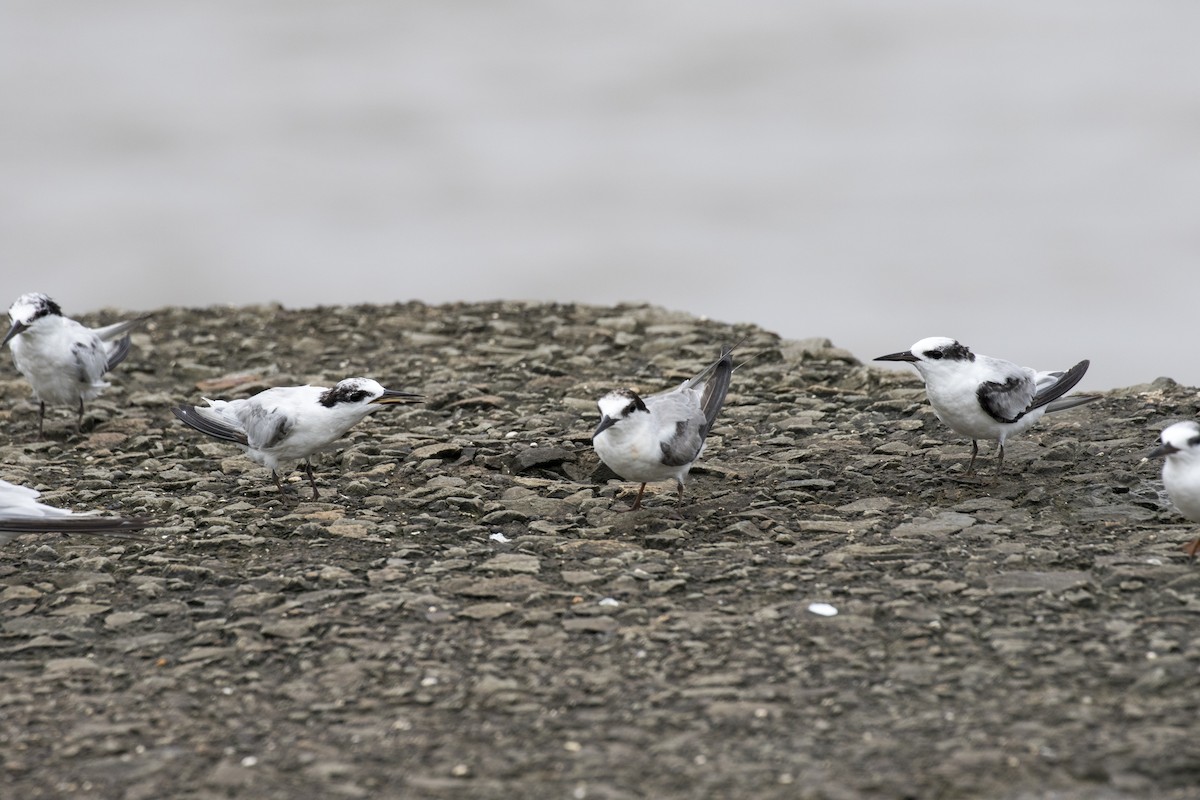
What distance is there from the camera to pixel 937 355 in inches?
263

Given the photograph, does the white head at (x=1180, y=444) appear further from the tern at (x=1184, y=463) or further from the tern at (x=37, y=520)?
the tern at (x=37, y=520)

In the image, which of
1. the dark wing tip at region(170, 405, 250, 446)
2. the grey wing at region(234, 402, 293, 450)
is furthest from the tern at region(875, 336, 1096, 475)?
the dark wing tip at region(170, 405, 250, 446)

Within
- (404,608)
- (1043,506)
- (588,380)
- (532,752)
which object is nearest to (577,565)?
(404,608)

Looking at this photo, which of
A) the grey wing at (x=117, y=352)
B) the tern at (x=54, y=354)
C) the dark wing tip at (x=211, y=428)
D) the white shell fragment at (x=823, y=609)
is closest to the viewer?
the white shell fragment at (x=823, y=609)

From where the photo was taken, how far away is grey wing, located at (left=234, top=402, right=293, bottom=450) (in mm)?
6688

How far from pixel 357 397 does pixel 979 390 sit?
308cm

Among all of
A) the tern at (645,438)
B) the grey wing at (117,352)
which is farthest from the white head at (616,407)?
the grey wing at (117,352)

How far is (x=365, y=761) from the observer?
4109 mm

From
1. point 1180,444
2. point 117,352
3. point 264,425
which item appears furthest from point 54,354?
point 1180,444

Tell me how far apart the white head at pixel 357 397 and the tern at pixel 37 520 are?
140cm

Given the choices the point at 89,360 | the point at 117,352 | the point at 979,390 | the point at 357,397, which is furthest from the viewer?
the point at 117,352

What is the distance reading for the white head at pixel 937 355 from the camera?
668 cm

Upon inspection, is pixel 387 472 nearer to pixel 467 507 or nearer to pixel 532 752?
pixel 467 507

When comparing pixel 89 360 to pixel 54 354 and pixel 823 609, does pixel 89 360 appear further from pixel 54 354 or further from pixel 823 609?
pixel 823 609
